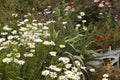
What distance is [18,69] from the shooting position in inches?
183

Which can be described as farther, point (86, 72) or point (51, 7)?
point (51, 7)

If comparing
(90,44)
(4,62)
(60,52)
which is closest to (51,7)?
(90,44)

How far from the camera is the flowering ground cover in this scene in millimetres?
4758

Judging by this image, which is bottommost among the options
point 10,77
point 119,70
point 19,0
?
point 119,70

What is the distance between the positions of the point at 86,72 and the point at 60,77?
105 cm

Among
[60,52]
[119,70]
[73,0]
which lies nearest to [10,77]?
[60,52]

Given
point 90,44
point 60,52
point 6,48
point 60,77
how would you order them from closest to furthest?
point 60,77 → point 6,48 → point 60,52 → point 90,44

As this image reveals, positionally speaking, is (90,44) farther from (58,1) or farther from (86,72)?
(58,1)

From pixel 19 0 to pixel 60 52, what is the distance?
318 centimetres

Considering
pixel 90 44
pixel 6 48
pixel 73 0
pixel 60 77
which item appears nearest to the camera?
pixel 60 77

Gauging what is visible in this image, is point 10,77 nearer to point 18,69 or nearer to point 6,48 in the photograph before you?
point 18,69

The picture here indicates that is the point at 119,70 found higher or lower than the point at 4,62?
lower

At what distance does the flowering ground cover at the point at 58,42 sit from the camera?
A: 15.6 feet

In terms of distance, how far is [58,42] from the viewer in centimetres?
550
